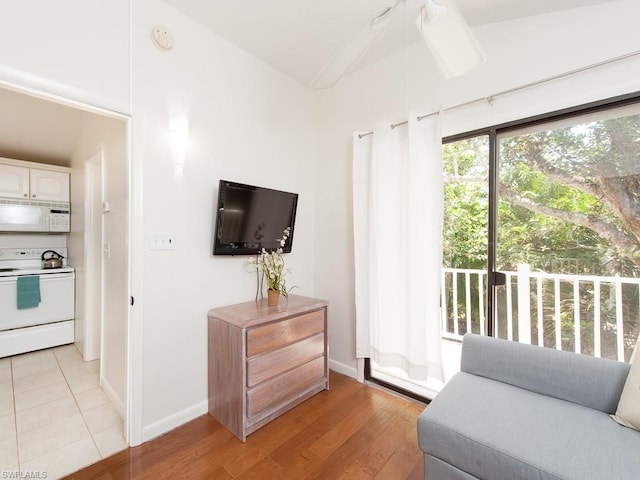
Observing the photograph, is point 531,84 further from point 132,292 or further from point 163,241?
point 132,292

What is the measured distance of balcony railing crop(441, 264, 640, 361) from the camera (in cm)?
163

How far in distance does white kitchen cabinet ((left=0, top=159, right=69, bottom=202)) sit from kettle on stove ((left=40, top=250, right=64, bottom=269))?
2.43 ft

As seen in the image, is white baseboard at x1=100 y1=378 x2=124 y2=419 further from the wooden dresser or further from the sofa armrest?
the sofa armrest

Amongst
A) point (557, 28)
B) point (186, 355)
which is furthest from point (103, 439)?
point (557, 28)

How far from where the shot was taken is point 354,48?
124 cm

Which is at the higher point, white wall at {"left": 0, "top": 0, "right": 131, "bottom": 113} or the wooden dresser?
white wall at {"left": 0, "top": 0, "right": 131, "bottom": 113}

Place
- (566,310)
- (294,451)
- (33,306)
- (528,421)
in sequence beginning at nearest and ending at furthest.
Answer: (528,421), (294,451), (566,310), (33,306)

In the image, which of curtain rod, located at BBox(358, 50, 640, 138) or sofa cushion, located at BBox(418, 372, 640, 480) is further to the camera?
curtain rod, located at BBox(358, 50, 640, 138)

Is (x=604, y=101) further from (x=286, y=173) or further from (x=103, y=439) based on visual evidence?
(x=103, y=439)

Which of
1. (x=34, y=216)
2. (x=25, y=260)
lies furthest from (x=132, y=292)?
(x=25, y=260)

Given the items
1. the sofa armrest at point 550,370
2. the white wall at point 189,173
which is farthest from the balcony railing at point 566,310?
the white wall at point 189,173

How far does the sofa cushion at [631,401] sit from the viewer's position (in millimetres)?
1194

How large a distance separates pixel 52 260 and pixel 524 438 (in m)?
4.90

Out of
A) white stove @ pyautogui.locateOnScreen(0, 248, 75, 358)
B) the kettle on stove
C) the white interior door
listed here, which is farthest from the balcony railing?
the kettle on stove
